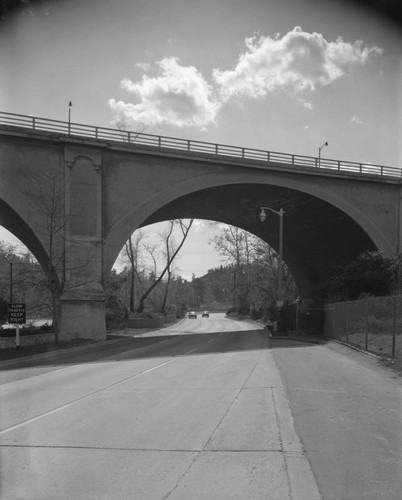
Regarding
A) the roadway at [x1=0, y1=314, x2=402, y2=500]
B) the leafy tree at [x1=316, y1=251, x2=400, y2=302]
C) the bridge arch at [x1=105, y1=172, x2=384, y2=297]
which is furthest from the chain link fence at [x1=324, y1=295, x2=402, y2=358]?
the bridge arch at [x1=105, y1=172, x2=384, y2=297]

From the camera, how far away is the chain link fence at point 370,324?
56.2 ft

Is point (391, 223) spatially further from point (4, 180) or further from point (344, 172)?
point (4, 180)

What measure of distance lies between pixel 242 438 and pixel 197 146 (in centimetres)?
2966

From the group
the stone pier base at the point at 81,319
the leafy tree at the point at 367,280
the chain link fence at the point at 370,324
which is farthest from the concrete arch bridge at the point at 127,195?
the chain link fence at the point at 370,324

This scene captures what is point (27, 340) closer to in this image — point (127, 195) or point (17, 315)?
point (17, 315)

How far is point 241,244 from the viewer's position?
232ft

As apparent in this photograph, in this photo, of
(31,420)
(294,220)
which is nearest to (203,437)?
(31,420)

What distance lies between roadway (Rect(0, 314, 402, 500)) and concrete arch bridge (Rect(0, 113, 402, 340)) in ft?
52.4

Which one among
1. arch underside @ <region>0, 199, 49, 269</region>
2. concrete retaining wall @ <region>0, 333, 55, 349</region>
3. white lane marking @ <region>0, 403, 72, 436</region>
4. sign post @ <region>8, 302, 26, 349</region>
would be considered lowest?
concrete retaining wall @ <region>0, 333, 55, 349</region>

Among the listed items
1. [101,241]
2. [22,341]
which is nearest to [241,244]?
[101,241]

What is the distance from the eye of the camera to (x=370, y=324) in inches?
817

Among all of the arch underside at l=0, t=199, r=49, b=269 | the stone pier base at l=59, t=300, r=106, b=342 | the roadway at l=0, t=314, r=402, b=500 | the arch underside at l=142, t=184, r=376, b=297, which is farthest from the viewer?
the arch underside at l=142, t=184, r=376, b=297

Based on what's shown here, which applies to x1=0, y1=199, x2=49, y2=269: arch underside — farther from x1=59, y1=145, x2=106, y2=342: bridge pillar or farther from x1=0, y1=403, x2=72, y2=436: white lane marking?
x1=0, y1=403, x2=72, y2=436: white lane marking

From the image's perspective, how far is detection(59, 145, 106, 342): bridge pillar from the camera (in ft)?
94.7
